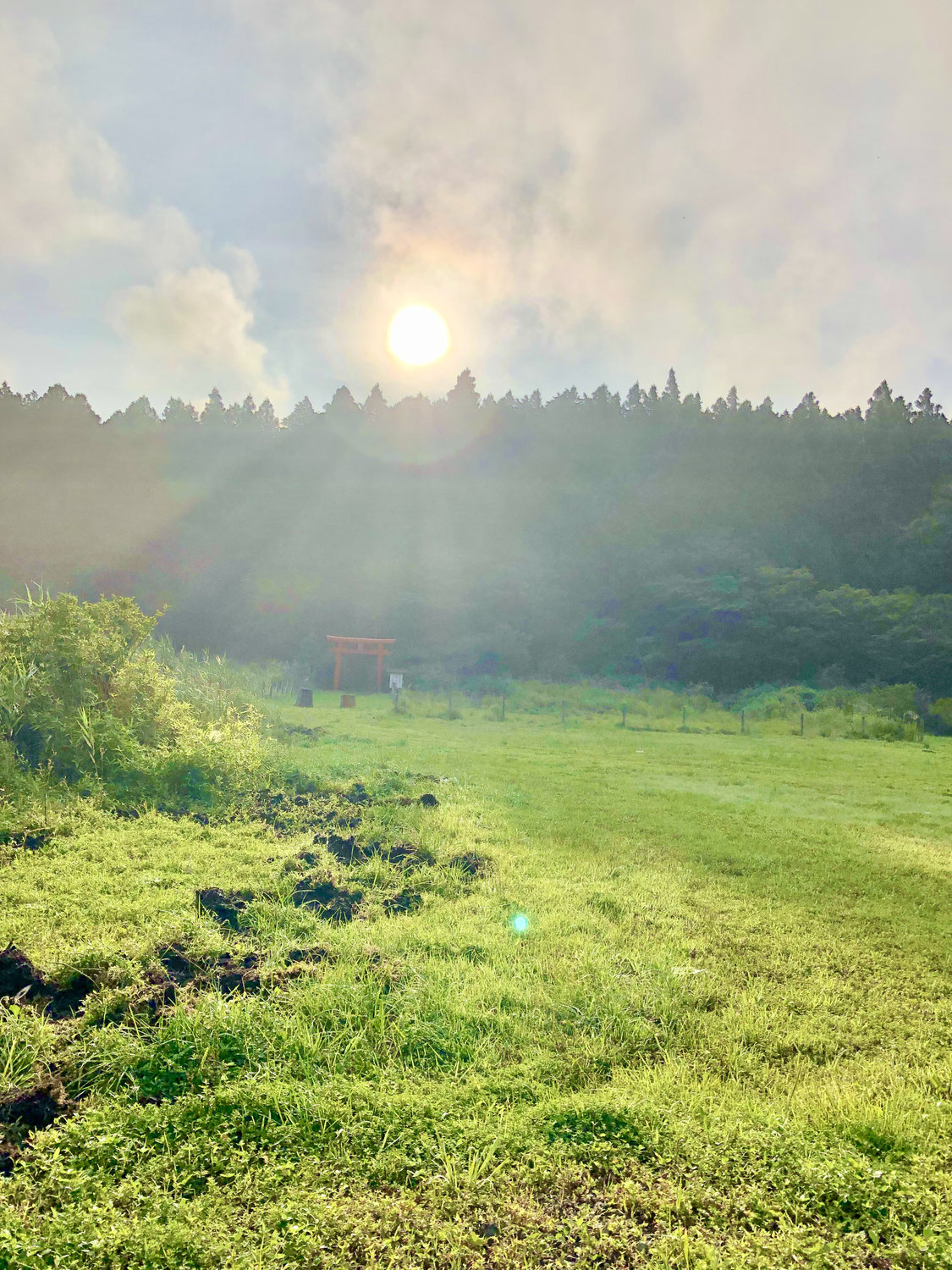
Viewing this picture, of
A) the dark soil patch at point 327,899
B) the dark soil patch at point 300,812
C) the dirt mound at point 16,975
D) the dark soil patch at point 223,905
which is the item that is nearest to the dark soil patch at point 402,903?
the dark soil patch at point 327,899

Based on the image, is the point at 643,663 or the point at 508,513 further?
the point at 508,513

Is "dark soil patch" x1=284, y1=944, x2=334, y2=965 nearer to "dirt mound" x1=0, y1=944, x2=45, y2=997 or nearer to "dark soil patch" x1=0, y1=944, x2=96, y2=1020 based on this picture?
"dark soil patch" x1=0, y1=944, x2=96, y2=1020

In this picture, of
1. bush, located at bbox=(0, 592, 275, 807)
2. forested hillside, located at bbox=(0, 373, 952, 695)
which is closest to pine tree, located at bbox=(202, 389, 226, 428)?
forested hillside, located at bbox=(0, 373, 952, 695)

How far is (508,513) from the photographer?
126ft

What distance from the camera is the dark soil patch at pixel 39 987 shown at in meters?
2.99

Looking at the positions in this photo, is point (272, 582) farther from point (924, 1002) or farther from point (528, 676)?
point (924, 1002)

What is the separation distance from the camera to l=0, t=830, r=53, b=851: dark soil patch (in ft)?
16.4

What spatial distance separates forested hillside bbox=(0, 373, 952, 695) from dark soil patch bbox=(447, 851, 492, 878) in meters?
23.8

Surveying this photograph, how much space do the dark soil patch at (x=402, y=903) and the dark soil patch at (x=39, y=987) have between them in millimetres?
1740

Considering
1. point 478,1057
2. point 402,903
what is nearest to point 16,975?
point 478,1057

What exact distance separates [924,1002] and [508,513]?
35825 mm

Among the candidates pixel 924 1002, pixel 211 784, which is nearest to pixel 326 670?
pixel 211 784

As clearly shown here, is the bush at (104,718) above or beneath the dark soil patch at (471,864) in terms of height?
above

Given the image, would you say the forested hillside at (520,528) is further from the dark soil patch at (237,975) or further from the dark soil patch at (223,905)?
the dark soil patch at (237,975)
